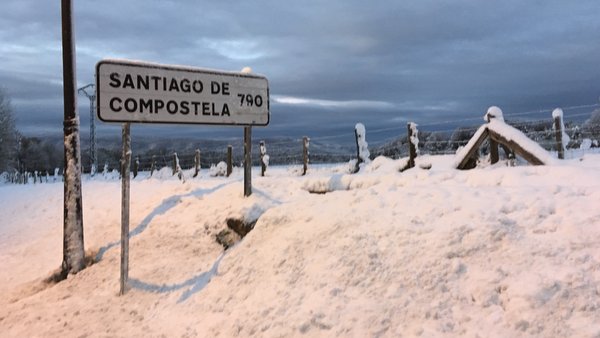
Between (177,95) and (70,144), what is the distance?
2.15m

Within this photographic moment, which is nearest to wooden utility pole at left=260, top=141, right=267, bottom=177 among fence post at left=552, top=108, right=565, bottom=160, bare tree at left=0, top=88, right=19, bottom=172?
fence post at left=552, top=108, right=565, bottom=160

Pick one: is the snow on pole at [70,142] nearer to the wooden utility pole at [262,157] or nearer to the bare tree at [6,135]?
the wooden utility pole at [262,157]

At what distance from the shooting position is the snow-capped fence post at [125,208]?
20.3 ft

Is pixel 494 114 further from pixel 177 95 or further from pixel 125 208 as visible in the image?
pixel 125 208

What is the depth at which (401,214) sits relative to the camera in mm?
5500

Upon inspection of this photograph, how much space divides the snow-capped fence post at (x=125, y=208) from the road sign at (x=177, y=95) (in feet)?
1.18

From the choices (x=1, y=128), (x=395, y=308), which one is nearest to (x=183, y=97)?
(x=395, y=308)

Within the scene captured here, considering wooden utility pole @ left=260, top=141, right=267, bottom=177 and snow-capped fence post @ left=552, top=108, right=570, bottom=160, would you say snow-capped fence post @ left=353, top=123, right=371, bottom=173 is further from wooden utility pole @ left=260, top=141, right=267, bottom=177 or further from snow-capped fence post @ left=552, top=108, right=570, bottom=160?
snow-capped fence post @ left=552, top=108, right=570, bottom=160

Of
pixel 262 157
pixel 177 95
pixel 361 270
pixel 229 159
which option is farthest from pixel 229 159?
pixel 361 270

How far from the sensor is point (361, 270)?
4688 mm

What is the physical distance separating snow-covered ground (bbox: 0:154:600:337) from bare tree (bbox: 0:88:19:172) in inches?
1935

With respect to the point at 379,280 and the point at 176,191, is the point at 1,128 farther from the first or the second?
the point at 379,280

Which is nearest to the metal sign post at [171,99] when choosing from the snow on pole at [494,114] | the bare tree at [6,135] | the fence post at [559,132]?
the snow on pole at [494,114]

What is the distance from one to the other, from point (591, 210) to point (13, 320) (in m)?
6.87
